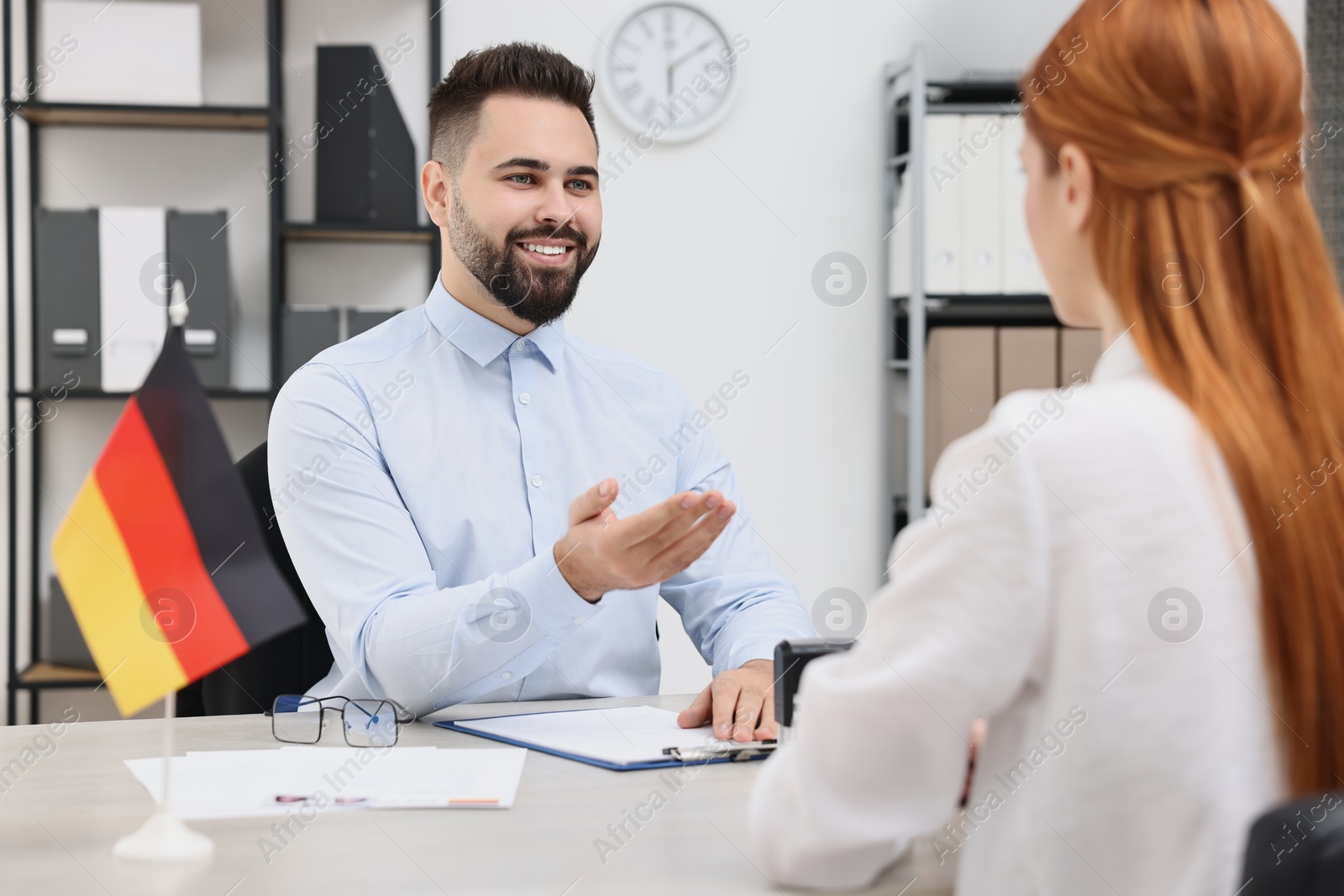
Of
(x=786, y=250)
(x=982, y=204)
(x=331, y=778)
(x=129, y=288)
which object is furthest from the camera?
(x=786, y=250)

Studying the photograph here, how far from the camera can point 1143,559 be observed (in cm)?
63

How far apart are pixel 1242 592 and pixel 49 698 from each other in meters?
2.73

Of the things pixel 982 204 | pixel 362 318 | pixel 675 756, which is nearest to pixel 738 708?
pixel 675 756

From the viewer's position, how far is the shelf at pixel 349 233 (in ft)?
8.48

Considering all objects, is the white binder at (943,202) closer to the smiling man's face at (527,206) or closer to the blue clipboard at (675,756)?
the smiling man's face at (527,206)

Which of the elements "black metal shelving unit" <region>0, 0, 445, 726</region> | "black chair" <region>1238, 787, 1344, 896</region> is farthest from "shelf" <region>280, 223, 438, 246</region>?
"black chair" <region>1238, 787, 1344, 896</region>

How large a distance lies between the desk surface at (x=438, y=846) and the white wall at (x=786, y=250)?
6.42 ft

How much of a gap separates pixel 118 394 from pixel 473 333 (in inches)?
47.0

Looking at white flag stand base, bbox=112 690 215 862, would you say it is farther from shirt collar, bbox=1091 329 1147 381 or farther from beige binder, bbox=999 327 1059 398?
beige binder, bbox=999 327 1059 398

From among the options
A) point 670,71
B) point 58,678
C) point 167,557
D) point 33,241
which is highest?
point 670,71

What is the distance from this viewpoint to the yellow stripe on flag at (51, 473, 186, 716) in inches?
31.9

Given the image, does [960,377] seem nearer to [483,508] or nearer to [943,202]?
[943,202]

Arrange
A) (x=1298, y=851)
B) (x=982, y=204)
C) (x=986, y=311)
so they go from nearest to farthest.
A: (x=1298, y=851) → (x=982, y=204) → (x=986, y=311)

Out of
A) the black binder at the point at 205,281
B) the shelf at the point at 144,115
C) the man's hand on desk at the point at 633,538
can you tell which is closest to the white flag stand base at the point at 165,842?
the man's hand on desk at the point at 633,538
